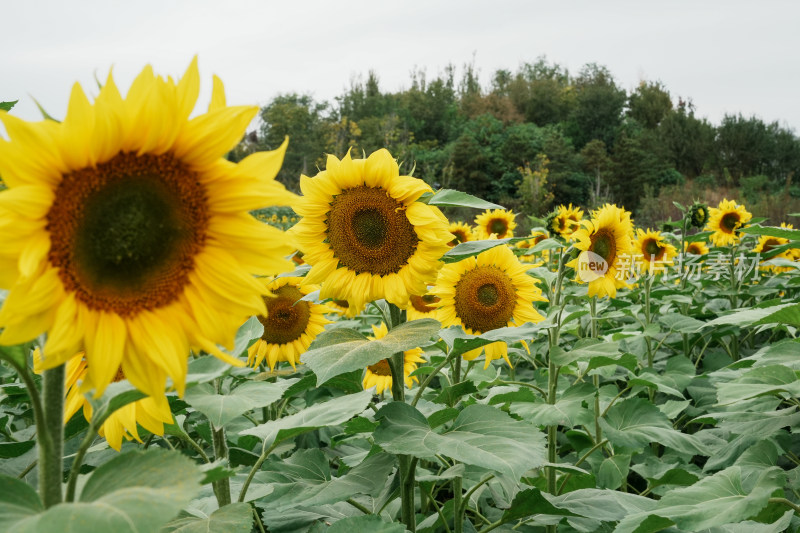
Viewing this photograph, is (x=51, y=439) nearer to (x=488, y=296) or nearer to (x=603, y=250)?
(x=488, y=296)

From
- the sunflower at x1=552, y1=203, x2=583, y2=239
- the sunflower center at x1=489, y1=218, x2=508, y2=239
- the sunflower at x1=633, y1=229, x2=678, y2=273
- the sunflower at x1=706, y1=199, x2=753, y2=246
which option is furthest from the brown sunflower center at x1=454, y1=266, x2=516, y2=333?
the sunflower at x1=706, y1=199, x2=753, y2=246

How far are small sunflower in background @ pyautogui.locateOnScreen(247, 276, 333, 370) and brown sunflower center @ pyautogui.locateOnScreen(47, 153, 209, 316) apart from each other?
4.72 feet

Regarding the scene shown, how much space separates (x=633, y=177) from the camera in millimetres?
24203

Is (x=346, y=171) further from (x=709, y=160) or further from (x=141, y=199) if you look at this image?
(x=709, y=160)

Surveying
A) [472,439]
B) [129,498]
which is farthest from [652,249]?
[129,498]

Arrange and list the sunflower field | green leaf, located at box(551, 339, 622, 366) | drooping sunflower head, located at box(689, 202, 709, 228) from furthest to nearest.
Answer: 1. drooping sunflower head, located at box(689, 202, 709, 228)
2. green leaf, located at box(551, 339, 622, 366)
3. the sunflower field

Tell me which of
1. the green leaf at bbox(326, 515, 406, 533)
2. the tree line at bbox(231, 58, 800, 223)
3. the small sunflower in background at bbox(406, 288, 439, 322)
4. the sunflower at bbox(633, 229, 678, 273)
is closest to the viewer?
the green leaf at bbox(326, 515, 406, 533)

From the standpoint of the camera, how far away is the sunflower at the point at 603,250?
2.88m

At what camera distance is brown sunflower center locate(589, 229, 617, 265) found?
3.00 metres

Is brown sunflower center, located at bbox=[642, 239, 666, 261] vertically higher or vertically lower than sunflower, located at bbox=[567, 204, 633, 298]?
lower

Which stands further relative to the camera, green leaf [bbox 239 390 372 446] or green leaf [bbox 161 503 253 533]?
green leaf [bbox 239 390 372 446]

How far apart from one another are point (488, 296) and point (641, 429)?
2.53ft

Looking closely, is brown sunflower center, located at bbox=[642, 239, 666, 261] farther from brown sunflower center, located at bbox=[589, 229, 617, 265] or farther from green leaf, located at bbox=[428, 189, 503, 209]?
green leaf, located at bbox=[428, 189, 503, 209]

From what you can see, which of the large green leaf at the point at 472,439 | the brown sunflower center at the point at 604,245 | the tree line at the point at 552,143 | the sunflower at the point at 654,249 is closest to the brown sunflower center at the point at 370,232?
the large green leaf at the point at 472,439
